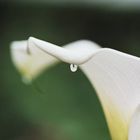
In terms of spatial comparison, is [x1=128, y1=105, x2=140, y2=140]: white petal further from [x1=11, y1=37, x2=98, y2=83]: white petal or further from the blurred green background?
the blurred green background

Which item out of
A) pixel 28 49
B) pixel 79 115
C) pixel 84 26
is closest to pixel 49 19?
pixel 84 26

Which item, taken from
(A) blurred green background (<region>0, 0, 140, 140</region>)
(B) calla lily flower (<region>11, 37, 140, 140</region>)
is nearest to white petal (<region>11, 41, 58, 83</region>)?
(B) calla lily flower (<region>11, 37, 140, 140</region>)

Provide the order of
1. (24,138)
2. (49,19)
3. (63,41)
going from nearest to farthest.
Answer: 1. (24,138)
2. (63,41)
3. (49,19)

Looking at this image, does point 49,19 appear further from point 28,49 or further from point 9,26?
point 28,49

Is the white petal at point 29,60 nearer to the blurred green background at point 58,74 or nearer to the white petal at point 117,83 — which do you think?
the white petal at point 117,83

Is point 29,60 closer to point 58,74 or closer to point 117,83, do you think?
point 117,83

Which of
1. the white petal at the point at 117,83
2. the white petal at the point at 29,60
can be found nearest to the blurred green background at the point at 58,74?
the white petal at the point at 29,60
